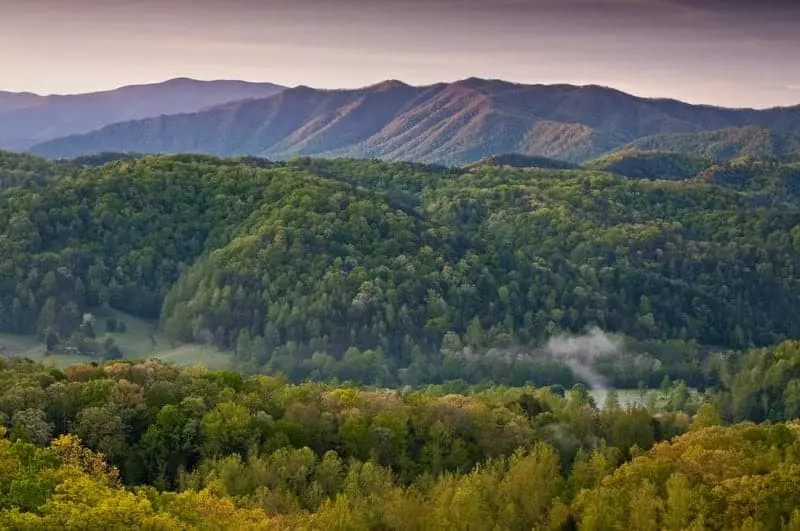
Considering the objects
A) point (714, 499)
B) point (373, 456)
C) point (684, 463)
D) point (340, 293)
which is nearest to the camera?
point (714, 499)

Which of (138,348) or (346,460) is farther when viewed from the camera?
(138,348)

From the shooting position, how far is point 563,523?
68062 mm

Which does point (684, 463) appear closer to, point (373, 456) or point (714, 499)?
point (714, 499)

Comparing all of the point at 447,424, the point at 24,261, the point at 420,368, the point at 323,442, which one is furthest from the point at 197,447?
the point at 24,261

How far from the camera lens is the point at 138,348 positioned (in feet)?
606

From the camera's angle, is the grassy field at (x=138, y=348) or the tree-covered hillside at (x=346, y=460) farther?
the grassy field at (x=138, y=348)

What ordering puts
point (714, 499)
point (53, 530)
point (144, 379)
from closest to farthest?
1. point (53, 530)
2. point (714, 499)
3. point (144, 379)

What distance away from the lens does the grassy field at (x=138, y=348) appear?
17450cm

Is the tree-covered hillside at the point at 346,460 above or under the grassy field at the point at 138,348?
above

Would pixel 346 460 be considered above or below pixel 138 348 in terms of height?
above

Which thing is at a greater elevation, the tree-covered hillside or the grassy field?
the tree-covered hillside

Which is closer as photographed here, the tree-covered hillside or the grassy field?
the tree-covered hillside

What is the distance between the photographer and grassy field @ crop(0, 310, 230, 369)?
17450 cm

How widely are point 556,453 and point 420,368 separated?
98.0 metres
